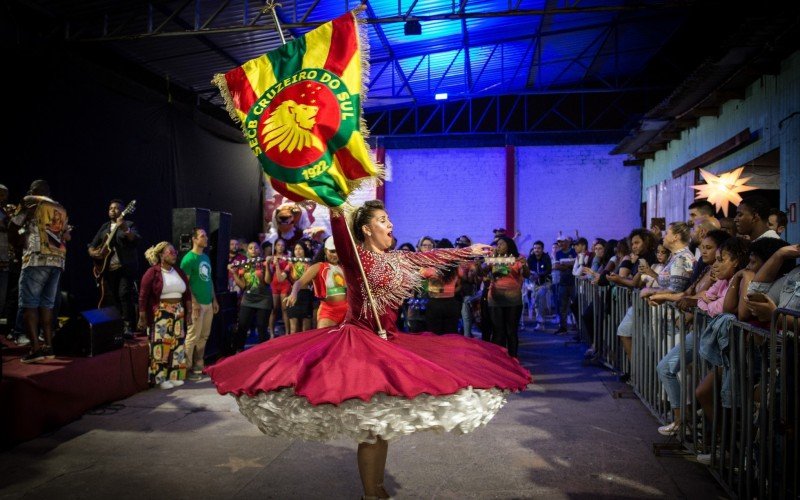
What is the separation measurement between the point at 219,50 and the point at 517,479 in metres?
10.1

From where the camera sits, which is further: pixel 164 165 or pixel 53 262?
pixel 164 165

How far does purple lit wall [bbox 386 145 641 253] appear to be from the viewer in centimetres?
1900

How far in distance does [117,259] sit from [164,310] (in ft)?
5.35

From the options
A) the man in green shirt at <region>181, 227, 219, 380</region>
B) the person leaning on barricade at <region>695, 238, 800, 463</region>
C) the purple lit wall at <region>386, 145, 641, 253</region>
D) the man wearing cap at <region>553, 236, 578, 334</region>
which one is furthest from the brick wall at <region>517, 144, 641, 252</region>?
the person leaning on barricade at <region>695, 238, 800, 463</region>

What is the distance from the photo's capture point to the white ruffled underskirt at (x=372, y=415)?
279 cm

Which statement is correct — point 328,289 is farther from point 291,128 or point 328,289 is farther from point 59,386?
point 291,128


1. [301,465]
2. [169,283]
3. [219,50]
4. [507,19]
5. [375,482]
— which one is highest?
[507,19]

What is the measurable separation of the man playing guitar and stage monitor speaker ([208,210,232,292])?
48.2 inches

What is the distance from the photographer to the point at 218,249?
9.82m

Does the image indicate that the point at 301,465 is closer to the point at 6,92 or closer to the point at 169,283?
the point at 169,283

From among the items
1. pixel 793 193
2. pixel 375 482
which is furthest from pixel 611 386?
pixel 375 482

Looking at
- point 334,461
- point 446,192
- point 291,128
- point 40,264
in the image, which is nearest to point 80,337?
point 40,264

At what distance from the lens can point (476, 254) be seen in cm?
374

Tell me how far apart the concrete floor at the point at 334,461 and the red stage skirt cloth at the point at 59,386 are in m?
0.15
